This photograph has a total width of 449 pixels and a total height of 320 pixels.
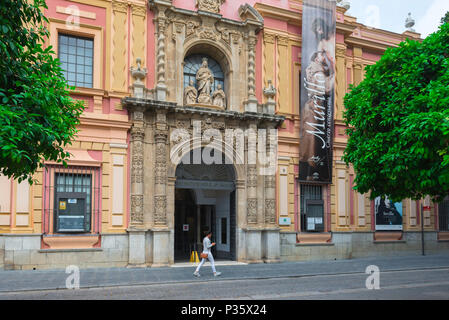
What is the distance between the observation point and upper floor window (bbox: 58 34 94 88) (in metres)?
17.0

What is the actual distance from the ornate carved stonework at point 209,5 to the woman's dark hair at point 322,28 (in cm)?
460

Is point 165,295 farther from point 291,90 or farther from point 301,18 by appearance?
point 301,18

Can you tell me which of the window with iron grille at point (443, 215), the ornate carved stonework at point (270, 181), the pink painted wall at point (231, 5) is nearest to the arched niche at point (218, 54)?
the pink painted wall at point (231, 5)

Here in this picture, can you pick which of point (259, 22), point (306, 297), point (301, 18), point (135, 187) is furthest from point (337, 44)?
point (306, 297)

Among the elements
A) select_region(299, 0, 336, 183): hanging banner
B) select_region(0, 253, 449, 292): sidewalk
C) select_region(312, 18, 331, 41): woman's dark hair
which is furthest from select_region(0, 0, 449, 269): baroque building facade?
select_region(0, 253, 449, 292): sidewalk

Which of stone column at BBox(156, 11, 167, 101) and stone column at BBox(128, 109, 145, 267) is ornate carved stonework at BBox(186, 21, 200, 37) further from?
stone column at BBox(128, 109, 145, 267)

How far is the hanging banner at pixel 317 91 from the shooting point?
2009cm

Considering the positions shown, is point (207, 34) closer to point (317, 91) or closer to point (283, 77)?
point (283, 77)

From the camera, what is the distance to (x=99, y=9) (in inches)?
687

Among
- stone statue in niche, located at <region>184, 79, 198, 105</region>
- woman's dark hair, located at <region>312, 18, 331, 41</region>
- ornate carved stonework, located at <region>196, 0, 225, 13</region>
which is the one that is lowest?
stone statue in niche, located at <region>184, 79, 198, 105</region>

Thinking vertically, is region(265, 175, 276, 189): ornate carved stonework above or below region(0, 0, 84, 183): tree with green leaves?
below

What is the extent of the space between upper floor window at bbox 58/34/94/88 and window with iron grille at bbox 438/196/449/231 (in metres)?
19.5

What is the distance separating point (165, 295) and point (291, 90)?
12808 mm

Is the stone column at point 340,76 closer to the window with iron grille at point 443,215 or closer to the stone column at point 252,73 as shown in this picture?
the stone column at point 252,73
